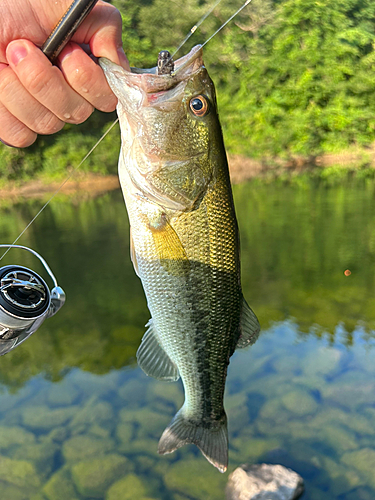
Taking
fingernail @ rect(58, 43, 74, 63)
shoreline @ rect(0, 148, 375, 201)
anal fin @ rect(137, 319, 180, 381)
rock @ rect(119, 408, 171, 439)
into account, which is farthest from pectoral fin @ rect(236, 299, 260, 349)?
shoreline @ rect(0, 148, 375, 201)

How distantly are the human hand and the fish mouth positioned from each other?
0.07 meters

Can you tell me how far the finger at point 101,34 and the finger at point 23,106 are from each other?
280 mm

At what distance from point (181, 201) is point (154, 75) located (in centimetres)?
49

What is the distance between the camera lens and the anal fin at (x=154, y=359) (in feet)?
7.07

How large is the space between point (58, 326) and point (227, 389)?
3667 mm

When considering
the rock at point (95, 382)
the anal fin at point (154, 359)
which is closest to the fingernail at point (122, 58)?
the anal fin at point (154, 359)

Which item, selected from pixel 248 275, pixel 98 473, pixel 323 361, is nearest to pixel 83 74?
pixel 98 473

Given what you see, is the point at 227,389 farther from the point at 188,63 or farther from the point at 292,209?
the point at 292,209

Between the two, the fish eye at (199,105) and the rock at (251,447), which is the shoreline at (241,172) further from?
the fish eye at (199,105)

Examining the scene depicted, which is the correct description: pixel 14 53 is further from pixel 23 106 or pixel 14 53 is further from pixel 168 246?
pixel 168 246

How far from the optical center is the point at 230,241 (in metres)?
1.98

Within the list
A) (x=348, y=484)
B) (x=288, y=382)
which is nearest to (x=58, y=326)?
(x=288, y=382)

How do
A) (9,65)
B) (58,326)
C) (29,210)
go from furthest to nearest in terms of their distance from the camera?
(29,210) → (58,326) → (9,65)

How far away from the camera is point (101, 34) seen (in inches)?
71.5
